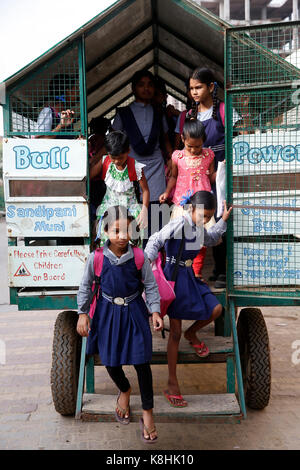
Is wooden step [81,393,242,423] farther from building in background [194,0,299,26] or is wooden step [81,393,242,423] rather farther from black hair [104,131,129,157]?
building in background [194,0,299,26]

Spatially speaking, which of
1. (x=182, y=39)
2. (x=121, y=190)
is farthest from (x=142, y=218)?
(x=182, y=39)

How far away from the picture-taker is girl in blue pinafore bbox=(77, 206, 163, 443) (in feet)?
11.0

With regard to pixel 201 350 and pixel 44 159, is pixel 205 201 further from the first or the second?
pixel 44 159

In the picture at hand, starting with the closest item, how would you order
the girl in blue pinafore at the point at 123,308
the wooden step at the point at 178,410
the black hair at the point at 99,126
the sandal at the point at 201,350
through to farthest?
1. the girl in blue pinafore at the point at 123,308
2. the wooden step at the point at 178,410
3. the sandal at the point at 201,350
4. the black hair at the point at 99,126

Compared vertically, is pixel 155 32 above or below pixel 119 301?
above

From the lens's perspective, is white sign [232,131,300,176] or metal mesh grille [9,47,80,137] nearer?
white sign [232,131,300,176]

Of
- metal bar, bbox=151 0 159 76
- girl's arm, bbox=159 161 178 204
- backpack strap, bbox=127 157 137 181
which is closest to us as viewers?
backpack strap, bbox=127 157 137 181

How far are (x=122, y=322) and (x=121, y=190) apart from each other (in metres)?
1.25

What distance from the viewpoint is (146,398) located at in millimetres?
3393

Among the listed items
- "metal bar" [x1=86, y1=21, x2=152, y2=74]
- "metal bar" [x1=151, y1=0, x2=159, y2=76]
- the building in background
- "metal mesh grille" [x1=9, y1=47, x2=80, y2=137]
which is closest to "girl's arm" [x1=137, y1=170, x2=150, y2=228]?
"metal mesh grille" [x1=9, y1=47, x2=80, y2=137]

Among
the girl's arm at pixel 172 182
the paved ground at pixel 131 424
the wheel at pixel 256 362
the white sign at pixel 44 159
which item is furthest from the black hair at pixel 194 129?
the paved ground at pixel 131 424

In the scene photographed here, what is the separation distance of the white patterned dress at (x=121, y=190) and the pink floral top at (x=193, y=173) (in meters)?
0.33

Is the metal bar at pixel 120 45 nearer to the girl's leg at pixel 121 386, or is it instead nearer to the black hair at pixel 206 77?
the black hair at pixel 206 77

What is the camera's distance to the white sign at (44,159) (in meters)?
3.97
